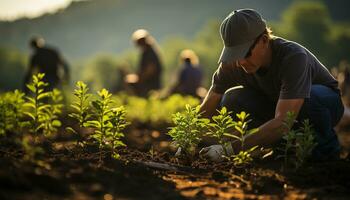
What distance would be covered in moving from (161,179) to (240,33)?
1451 millimetres

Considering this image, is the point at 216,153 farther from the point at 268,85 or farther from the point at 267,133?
the point at 268,85

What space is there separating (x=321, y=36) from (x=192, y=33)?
383ft

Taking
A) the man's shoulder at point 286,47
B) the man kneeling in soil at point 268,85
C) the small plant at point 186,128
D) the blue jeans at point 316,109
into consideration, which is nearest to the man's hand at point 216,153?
the man kneeling in soil at point 268,85

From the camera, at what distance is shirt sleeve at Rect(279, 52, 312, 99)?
13.4 feet

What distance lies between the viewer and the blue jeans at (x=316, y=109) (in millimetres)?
4633

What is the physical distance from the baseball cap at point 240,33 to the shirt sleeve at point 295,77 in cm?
36

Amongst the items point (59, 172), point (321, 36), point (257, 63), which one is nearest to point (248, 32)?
point (257, 63)

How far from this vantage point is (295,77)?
414 centimetres

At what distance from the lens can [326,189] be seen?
3.34 meters

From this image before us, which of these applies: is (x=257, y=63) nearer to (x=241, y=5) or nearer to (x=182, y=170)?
(x=182, y=170)

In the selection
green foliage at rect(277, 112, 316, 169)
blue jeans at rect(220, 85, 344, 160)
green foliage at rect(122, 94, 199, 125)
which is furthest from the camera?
green foliage at rect(122, 94, 199, 125)

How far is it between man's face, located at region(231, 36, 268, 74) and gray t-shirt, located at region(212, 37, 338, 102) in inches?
5.2

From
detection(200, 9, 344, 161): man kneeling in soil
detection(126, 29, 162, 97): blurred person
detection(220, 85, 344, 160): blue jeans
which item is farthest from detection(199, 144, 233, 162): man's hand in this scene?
detection(126, 29, 162, 97): blurred person

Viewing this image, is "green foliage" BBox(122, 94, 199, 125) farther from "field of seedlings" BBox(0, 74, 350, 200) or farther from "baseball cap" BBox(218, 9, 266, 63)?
"baseball cap" BBox(218, 9, 266, 63)
